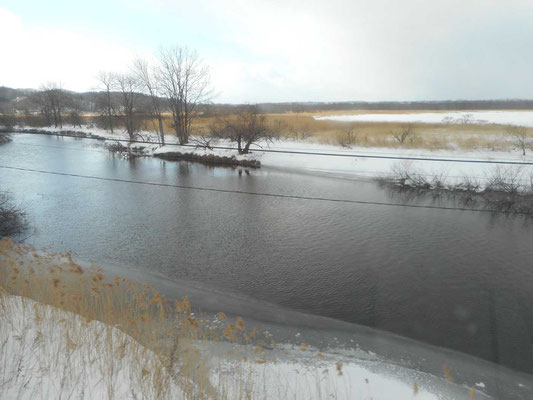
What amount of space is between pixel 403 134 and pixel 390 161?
7.97 metres

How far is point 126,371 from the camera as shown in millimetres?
3486

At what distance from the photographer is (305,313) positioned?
611 centimetres

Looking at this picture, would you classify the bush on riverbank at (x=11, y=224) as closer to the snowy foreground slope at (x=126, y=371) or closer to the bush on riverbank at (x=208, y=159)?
the snowy foreground slope at (x=126, y=371)

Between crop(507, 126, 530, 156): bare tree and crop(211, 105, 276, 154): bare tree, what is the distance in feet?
56.2

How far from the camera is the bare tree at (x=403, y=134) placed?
27050mm

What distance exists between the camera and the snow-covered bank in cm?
1630

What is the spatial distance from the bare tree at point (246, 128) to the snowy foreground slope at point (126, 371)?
20445mm

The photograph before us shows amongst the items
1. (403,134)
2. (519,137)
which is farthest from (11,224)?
(519,137)

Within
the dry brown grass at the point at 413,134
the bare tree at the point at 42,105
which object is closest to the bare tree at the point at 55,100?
the bare tree at the point at 42,105

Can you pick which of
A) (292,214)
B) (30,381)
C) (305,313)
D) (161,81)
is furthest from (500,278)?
(161,81)

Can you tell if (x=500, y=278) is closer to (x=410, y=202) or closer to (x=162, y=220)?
(x=410, y=202)

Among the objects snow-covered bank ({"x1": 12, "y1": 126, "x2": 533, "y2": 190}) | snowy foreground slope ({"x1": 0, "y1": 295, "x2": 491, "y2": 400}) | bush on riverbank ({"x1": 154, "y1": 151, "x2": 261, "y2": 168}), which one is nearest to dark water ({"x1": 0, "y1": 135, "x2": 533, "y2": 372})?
snowy foreground slope ({"x1": 0, "y1": 295, "x2": 491, "y2": 400})

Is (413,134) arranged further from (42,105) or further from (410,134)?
(42,105)

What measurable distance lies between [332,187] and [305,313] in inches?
445
